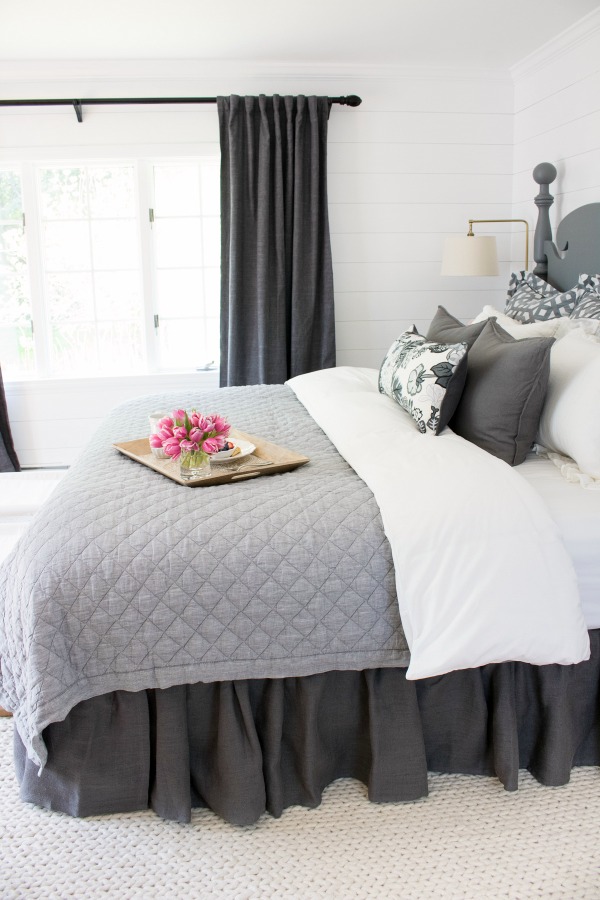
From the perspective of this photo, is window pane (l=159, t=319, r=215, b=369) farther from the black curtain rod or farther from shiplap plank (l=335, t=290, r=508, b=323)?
the black curtain rod

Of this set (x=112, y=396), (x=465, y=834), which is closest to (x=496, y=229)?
(x=112, y=396)

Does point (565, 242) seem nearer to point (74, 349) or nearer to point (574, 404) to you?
point (574, 404)

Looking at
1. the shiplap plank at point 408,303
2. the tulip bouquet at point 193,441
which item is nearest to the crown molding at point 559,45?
the shiplap plank at point 408,303

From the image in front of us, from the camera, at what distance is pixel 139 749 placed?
5.71ft

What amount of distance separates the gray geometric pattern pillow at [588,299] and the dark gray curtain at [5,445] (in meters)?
3.14

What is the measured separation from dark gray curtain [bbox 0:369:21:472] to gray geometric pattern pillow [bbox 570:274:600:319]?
3.14 metres

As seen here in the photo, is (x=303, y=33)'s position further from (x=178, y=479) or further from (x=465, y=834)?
(x=465, y=834)

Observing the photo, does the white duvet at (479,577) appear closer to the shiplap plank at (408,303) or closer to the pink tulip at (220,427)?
the pink tulip at (220,427)

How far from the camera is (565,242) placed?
11.9 ft

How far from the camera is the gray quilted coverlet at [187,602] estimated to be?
1.62 meters

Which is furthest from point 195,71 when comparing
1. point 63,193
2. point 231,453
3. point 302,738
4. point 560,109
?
point 302,738

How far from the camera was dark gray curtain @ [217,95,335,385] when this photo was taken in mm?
4227

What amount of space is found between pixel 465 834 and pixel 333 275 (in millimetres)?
3390

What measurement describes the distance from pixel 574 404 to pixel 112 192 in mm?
3282
